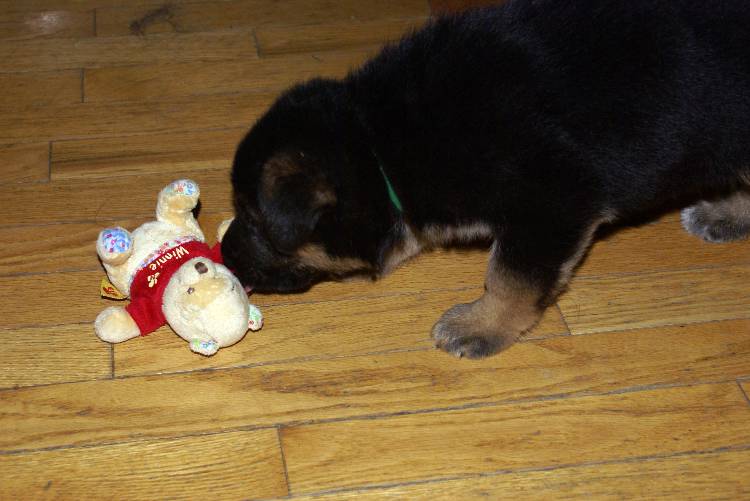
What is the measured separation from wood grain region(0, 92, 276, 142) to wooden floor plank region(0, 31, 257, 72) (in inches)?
13.9

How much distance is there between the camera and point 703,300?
2979 millimetres

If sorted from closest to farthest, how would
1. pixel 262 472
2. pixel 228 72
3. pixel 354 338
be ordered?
1. pixel 262 472
2. pixel 354 338
3. pixel 228 72

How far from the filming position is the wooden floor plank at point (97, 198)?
10.3 feet

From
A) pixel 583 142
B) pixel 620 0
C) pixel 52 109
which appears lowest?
pixel 52 109

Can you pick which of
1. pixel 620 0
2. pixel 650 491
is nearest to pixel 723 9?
pixel 620 0

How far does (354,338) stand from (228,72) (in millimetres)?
1680

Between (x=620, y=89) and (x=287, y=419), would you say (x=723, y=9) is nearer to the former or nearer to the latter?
(x=620, y=89)

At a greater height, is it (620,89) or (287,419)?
(620,89)

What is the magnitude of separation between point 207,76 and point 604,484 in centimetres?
247

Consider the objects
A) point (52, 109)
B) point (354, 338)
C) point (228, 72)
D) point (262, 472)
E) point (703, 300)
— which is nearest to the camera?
point (262, 472)

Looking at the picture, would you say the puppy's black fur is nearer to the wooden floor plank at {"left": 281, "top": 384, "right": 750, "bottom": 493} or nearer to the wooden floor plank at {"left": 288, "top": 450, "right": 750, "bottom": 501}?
the wooden floor plank at {"left": 281, "top": 384, "right": 750, "bottom": 493}

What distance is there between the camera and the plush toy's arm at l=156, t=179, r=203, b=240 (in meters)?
2.78

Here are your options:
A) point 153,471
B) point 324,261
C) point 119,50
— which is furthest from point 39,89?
point 153,471

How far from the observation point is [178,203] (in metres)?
2.80
